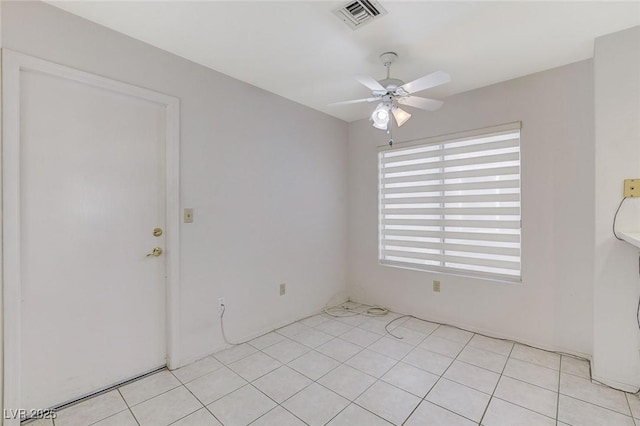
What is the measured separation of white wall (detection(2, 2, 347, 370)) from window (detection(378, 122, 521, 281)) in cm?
81

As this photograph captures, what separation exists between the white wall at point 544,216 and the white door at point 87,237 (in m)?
2.71

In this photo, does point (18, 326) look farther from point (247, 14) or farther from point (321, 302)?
point (321, 302)

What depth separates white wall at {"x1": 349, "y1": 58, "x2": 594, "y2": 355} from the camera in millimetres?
2258

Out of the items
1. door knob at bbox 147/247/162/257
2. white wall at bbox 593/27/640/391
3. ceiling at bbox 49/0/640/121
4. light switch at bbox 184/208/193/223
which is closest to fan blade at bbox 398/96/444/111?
ceiling at bbox 49/0/640/121

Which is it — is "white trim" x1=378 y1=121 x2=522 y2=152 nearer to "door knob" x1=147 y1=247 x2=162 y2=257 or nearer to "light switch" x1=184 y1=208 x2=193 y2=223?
"light switch" x1=184 y1=208 x2=193 y2=223

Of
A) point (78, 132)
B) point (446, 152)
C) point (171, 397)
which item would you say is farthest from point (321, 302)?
point (78, 132)

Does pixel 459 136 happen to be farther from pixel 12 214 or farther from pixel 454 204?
pixel 12 214

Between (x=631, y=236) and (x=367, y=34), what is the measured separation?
205 cm

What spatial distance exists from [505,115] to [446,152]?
59 cm

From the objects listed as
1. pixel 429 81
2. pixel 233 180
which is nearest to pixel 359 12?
pixel 429 81

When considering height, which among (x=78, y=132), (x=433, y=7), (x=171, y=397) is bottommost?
(x=171, y=397)

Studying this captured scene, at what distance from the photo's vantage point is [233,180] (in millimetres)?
2555

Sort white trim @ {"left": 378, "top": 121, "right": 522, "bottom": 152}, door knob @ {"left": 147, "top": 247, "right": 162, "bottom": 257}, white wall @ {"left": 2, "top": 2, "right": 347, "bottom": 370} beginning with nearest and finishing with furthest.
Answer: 1. white wall @ {"left": 2, "top": 2, "right": 347, "bottom": 370}
2. door knob @ {"left": 147, "top": 247, "right": 162, "bottom": 257}
3. white trim @ {"left": 378, "top": 121, "right": 522, "bottom": 152}

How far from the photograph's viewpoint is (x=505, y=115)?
2.60 metres
